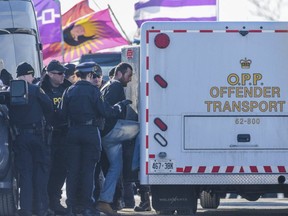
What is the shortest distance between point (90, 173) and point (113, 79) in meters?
1.55

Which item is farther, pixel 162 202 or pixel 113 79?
pixel 113 79

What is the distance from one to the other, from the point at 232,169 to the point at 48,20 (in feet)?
73.4

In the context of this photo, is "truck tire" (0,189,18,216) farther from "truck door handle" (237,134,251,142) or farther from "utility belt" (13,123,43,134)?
"truck door handle" (237,134,251,142)

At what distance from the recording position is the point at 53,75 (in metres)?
16.7

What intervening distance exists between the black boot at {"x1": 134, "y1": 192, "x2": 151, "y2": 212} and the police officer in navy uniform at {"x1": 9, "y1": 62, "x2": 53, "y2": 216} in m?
2.51

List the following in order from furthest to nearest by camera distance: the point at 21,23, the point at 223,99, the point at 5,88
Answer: the point at 21,23 → the point at 5,88 → the point at 223,99

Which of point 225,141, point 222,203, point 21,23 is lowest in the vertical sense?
point 222,203

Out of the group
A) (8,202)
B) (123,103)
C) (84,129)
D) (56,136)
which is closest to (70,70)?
(56,136)

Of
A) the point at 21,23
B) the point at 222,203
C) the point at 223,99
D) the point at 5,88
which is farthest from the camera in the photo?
the point at 21,23

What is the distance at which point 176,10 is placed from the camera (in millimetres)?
33969

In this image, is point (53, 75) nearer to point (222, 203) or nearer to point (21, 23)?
point (222, 203)

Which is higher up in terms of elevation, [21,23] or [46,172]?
[21,23]

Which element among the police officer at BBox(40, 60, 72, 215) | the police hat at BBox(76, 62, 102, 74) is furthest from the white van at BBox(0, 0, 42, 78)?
the police hat at BBox(76, 62, 102, 74)

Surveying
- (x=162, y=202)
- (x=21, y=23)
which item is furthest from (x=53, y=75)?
(x=21, y=23)
